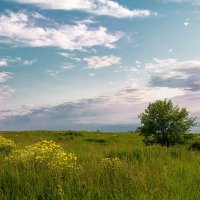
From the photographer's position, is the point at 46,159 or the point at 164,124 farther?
the point at 164,124

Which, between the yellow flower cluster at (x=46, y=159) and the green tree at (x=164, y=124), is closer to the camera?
the yellow flower cluster at (x=46, y=159)

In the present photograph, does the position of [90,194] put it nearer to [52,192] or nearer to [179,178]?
[52,192]

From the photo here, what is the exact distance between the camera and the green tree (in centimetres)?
2533

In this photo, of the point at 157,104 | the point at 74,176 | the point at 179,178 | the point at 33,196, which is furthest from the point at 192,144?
the point at 33,196

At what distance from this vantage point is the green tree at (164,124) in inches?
997

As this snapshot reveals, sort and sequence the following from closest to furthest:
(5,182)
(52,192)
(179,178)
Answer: (52,192), (5,182), (179,178)

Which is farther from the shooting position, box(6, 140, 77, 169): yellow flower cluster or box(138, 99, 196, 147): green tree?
box(138, 99, 196, 147): green tree

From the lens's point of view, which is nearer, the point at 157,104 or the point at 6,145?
the point at 6,145

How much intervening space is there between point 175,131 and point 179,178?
15.2 metres

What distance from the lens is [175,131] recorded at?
2530 centimetres

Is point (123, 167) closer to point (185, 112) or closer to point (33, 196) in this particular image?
point (33, 196)

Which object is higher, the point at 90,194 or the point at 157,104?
the point at 157,104

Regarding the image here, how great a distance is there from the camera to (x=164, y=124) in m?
25.5

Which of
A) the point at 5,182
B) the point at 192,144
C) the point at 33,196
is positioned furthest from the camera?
the point at 192,144
